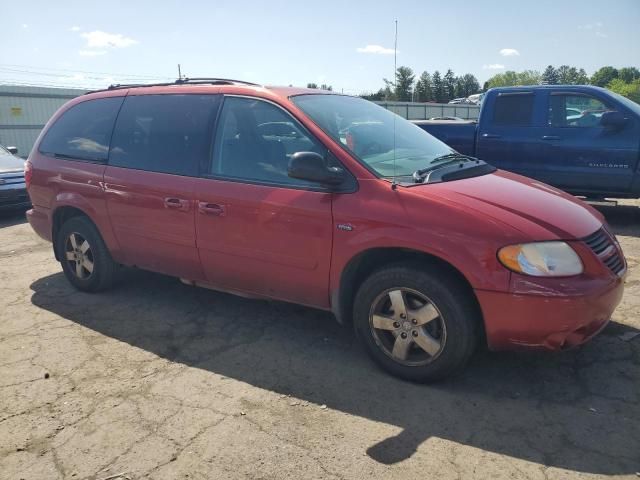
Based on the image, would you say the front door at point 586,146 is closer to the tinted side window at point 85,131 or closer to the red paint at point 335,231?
the red paint at point 335,231

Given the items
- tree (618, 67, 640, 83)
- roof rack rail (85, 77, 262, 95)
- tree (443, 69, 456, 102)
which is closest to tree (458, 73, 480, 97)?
tree (443, 69, 456, 102)

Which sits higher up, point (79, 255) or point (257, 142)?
point (257, 142)

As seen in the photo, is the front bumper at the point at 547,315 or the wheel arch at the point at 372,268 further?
the wheel arch at the point at 372,268

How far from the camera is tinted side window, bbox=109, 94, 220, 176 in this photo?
3.95 m

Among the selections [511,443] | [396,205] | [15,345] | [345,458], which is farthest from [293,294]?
[15,345]

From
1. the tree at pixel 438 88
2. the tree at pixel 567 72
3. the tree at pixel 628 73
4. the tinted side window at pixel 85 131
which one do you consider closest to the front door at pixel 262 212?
the tinted side window at pixel 85 131

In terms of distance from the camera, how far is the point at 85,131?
4.74m

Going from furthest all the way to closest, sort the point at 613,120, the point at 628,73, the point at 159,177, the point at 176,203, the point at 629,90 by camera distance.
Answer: the point at 628,73, the point at 629,90, the point at 613,120, the point at 159,177, the point at 176,203

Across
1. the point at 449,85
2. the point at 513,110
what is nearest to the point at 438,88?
the point at 449,85

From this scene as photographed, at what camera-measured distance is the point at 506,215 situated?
2.96 meters

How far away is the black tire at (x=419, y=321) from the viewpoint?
2.98 metres

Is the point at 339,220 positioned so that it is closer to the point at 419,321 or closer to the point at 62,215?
the point at 419,321

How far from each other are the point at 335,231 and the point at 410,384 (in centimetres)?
103

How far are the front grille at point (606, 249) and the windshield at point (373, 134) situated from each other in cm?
113
